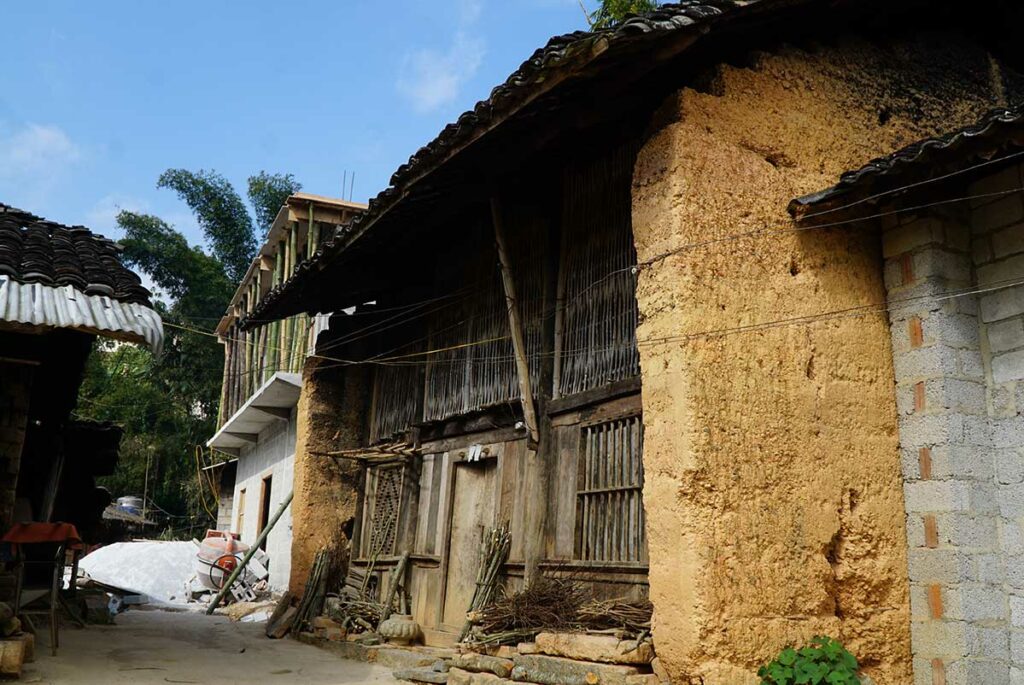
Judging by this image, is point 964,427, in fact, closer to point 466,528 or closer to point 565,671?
point 565,671

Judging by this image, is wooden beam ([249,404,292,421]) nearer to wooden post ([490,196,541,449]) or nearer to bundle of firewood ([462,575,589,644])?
wooden post ([490,196,541,449])

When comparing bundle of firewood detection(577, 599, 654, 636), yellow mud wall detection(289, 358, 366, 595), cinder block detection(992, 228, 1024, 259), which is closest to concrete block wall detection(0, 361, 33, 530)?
yellow mud wall detection(289, 358, 366, 595)

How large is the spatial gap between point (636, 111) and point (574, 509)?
10.4 ft

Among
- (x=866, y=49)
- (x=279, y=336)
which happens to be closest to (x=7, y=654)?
(x=866, y=49)

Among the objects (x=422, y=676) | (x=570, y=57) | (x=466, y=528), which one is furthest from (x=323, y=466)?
(x=570, y=57)

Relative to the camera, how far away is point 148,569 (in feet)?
56.0

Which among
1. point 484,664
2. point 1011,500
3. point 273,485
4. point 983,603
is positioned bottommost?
point 484,664

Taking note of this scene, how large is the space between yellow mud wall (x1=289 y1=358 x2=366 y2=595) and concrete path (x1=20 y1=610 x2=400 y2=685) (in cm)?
134

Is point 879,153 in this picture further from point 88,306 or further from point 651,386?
point 88,306

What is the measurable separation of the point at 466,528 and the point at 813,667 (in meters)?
4.50

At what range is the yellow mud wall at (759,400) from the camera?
17.7 feet

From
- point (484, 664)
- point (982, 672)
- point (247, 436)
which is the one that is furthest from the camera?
point (247, 436)

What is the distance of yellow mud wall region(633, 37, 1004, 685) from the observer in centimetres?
539

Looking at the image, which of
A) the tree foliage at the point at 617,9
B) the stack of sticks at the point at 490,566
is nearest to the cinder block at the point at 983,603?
the stack of sticks at the point at 490,566
